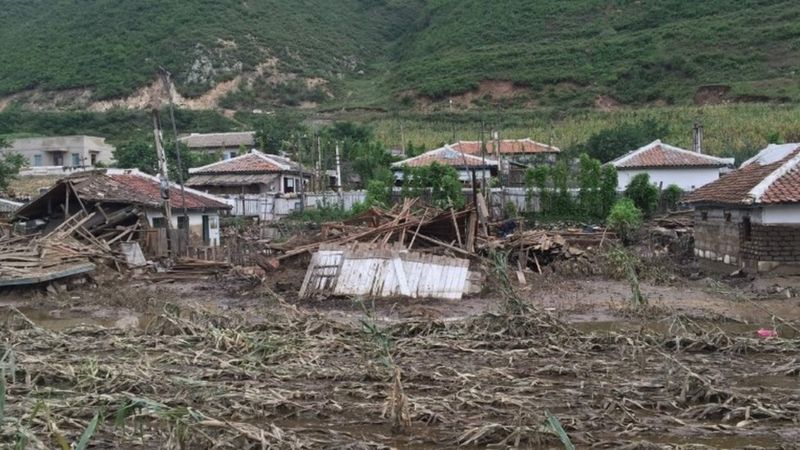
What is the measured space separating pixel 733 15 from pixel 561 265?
58.8 meters

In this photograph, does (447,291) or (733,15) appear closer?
(447,291)

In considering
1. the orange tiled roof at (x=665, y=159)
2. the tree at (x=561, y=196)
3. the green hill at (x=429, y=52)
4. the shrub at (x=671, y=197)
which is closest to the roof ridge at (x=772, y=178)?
the shrub at (x=671, y=197)

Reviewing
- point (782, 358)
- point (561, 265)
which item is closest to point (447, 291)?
point (561, 265)

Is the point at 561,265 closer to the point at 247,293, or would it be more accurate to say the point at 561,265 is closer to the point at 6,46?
the point at 247,293

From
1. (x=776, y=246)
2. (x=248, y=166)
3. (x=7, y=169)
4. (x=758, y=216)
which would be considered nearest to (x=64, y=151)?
(x=7, y=169)

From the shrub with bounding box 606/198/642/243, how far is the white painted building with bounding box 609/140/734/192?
6.47 m

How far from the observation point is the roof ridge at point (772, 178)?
1772 cm

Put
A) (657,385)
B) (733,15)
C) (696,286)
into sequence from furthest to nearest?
(733,15) < (696,286) < (657,385)

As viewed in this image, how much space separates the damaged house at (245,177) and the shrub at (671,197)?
17443 mm

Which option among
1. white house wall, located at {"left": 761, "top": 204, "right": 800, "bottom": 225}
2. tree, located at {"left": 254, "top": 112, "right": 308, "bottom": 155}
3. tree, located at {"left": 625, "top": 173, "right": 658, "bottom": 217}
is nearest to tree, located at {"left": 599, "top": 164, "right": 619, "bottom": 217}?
tree, located at {"left": 625, "top": 173, "right": 658, "bottom": 217}

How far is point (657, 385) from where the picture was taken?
916 cm

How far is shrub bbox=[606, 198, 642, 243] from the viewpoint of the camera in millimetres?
25667

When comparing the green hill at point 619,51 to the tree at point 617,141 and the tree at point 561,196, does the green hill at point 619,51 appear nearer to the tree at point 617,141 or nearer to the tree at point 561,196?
the tree at point 617,141

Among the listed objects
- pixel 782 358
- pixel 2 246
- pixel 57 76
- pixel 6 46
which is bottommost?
pixel 782 358
